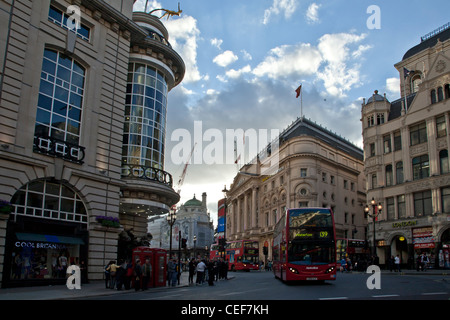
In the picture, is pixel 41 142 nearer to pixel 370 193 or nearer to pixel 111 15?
pixel 111 15

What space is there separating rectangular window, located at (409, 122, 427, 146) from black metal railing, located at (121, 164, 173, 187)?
2905 centimetres

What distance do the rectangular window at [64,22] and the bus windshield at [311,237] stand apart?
1690cm

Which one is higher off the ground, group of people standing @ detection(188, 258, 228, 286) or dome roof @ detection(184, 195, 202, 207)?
dome roof @ detection(184, 195, 202, 207)

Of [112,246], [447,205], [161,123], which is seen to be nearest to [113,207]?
[112,246]

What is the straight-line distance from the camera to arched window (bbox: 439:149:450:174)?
42.4m

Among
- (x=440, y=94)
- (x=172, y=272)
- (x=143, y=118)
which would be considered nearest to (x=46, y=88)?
(x=143, y=118)

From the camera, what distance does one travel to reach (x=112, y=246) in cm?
2597

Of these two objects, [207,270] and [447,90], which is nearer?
[207,270]

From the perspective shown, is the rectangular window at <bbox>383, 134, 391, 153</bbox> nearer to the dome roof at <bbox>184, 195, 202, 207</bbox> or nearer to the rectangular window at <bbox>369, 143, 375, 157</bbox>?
the rectangular window at <bbox>369, 143, 375, 157</bbox>

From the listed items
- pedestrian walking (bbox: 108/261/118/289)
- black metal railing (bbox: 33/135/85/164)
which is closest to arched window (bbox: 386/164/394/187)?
black metal railing (bbox: 33/135/85/164)

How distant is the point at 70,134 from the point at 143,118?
26.1ft

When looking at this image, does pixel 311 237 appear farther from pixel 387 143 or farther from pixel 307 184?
pixel 307 184

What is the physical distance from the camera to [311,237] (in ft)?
67.0

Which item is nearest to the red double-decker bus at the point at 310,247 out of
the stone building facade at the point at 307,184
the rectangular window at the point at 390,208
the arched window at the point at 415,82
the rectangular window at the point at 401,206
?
the rectangular window at the point at 401,206
